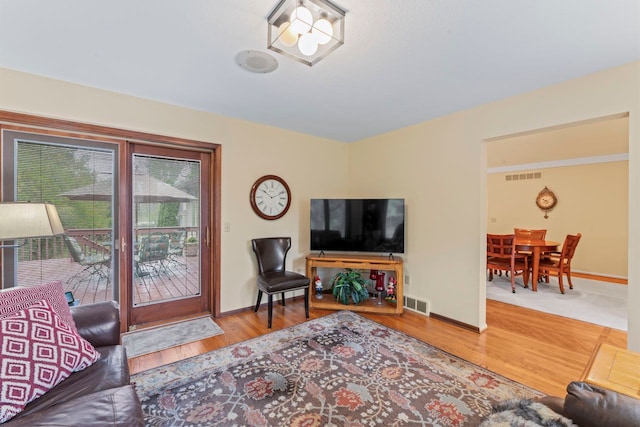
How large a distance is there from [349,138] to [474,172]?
192 centimetres

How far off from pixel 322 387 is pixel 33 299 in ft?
6.07

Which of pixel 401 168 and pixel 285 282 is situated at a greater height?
pixel 401 168

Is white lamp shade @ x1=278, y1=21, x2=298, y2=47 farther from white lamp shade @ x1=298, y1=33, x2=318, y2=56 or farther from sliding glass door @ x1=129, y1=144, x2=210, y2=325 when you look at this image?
sliding glass door @ x1=129, y1=144, x2=210, y2=325

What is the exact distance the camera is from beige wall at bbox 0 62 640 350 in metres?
2.16

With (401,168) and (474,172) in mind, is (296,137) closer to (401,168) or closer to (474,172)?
(401,168)

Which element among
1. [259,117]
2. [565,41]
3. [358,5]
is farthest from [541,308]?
[259,117]

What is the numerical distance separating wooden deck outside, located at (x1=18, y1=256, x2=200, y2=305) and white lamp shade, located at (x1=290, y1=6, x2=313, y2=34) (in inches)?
108

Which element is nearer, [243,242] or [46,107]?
[46,107]

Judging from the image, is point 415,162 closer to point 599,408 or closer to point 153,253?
point 599,408

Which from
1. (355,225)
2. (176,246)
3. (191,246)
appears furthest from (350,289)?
(176,246)

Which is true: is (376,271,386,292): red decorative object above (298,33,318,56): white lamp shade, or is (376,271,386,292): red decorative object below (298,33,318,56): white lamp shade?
below

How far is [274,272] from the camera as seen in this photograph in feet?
11.2

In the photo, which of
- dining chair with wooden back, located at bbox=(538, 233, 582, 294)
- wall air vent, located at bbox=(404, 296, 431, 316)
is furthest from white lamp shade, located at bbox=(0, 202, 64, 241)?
dining chair with wooden back, located at bbox=(538, 233, 582, 294)

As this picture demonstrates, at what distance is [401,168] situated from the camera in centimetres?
367
